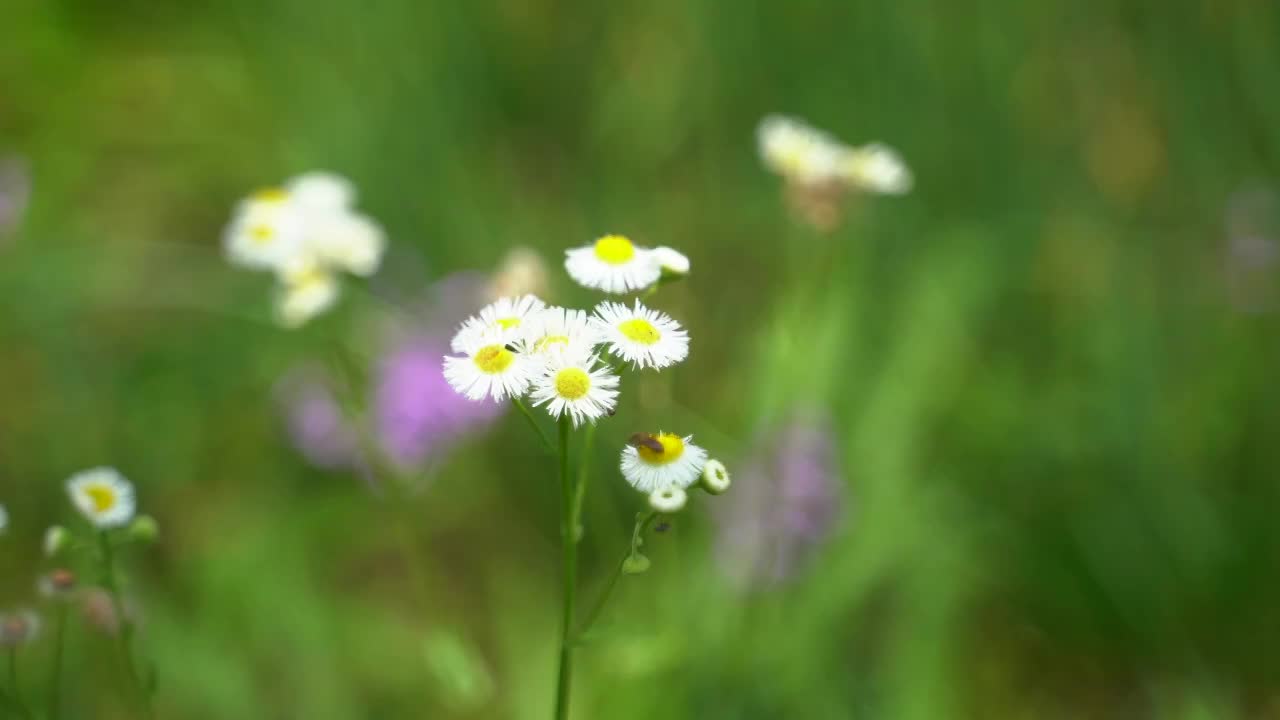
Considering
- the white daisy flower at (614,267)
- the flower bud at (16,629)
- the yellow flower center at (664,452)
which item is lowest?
the flower bud at (16,629)

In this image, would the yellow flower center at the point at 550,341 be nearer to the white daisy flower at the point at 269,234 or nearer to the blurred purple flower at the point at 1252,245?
the white daisy flower at the point at 269,234

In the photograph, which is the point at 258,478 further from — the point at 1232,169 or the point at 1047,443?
the point at 1232,169

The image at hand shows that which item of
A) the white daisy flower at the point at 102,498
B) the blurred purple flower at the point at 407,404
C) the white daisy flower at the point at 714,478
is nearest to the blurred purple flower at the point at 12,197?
the blurred purple flower at the point at 407,404

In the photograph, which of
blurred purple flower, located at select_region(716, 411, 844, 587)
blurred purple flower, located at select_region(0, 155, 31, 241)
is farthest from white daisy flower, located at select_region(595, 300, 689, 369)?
blurred purple flower, located at select_region(0, 155, 31, 241)

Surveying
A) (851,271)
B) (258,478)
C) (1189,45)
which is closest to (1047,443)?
(851,271)

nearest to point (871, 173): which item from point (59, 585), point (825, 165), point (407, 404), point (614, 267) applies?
point (825, 165)
